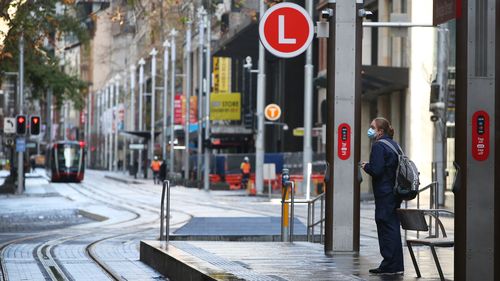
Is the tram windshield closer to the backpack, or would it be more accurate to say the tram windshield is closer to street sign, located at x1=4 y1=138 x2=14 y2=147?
street sign, located at x1=4 y1=138 x2=14 y2=147

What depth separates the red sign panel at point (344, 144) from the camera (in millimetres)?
14914

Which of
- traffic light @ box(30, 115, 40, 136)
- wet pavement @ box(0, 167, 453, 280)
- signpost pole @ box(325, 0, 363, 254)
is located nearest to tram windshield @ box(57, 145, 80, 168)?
traffic light @ box(30, 115, 40, 136)

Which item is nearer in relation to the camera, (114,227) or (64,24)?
(114,227)

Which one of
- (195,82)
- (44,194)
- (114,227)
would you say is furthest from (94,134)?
(114,227)

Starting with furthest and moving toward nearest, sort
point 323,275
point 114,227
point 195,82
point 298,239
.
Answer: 1. point 195,82
2. point 114,227
3. point 298,239
4. point 323,275

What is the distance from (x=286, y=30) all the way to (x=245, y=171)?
158 ft

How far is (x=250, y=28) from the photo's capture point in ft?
231

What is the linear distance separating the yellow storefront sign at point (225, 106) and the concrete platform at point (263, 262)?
48748 millimetres

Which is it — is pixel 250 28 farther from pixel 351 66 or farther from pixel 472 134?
pixel 472 134

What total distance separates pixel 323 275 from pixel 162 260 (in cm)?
393

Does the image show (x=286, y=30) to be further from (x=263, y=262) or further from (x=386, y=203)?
(x=386, y=203)

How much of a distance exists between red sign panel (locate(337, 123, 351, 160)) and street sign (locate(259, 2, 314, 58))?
Answer: 1091mm

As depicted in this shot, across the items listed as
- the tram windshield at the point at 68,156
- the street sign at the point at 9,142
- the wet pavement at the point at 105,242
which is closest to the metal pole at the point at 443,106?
the wet pavement at the point at 105,242

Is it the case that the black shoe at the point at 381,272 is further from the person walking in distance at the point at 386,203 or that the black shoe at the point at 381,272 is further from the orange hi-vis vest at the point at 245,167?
the orange hi-vis vest at the point at 245,167
